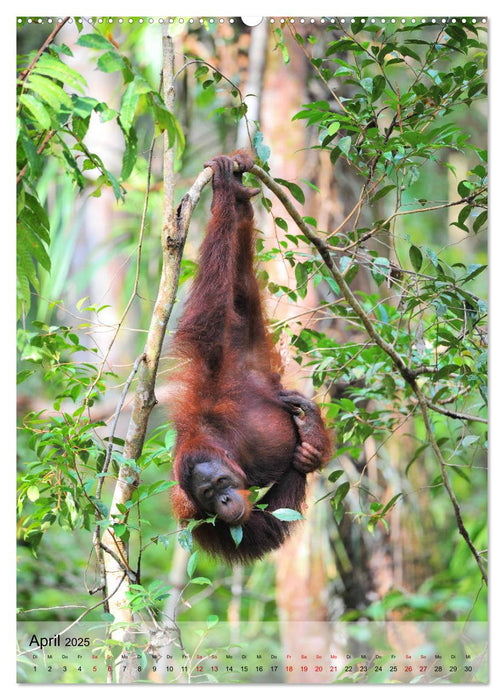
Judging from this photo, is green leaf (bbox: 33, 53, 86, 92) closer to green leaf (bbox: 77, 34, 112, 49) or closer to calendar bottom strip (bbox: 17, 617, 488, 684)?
green leaf (bbox: 77, 34, 112, 49)

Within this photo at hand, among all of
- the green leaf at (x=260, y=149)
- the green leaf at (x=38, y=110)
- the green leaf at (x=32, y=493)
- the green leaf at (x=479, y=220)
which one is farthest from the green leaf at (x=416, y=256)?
the green leaf at (x=32, y=493)

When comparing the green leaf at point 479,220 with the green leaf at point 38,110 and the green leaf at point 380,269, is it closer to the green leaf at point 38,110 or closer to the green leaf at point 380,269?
the green leaf at point 380,269

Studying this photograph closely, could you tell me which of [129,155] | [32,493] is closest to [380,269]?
[129,155]

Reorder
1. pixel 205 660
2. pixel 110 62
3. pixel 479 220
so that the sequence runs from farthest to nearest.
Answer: pixel 479 220
pixel 205 660
pixel 110 62

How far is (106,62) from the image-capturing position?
6.45ft

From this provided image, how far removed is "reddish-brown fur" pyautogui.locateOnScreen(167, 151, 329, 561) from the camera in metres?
2.97

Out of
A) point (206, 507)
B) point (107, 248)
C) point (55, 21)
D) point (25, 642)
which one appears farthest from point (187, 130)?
point (25, 642)

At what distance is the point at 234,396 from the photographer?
3121mm

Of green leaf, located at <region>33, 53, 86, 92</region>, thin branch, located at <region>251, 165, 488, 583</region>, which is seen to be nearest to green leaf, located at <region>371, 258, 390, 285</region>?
thin branch, located at <region>251, 165, 488, 583</region>

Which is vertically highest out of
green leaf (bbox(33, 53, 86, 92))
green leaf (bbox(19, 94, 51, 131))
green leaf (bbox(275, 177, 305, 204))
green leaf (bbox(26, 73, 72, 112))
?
green leaf (bbox(275, 177, 305, 204))

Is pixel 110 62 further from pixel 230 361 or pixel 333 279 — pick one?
pixel 333 279

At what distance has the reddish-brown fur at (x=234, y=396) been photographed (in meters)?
2.97

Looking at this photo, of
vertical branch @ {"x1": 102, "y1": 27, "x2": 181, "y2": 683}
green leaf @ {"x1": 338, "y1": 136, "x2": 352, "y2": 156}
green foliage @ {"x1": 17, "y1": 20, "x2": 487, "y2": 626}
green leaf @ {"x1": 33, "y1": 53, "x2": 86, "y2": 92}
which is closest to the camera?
green leaf @ {"x1": 33, "y1": 53, "x2": 86, "y2": 92}

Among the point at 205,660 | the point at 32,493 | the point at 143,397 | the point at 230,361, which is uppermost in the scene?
the point at 230,361
